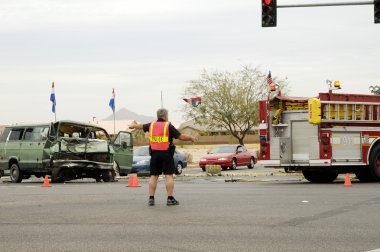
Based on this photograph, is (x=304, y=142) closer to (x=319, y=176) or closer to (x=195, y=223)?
(x=319, y=176)

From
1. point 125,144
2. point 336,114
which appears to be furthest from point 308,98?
point 125,144

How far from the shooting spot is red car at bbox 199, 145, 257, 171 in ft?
125

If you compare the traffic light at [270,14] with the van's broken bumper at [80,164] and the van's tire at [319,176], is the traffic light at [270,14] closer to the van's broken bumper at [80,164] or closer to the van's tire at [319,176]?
the van's tire at [319,176]

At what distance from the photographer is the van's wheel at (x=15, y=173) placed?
2573cm

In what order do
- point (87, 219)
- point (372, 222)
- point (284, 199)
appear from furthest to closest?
point (284, 199), point (87, 219), point (372, 222)

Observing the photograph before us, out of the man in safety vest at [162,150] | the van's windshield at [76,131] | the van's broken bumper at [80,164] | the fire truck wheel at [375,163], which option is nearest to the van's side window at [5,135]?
the van's windshield at [76,131]

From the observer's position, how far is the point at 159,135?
1403cm

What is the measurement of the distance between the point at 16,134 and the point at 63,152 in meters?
2.50

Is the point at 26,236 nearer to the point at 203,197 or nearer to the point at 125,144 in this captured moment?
the point at 203,197

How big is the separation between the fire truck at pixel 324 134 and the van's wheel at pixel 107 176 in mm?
5448

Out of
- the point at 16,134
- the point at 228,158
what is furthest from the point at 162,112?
the point at 228,158

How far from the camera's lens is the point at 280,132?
74.9 ft

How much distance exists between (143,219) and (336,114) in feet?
37.8

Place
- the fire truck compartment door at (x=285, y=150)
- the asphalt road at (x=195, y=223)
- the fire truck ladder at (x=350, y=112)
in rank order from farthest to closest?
the fire truck compartment door at (x=285, y=150) → the fire truck ladder at (x=350, y=112) → the asphalt road at (x=195, y=223)
